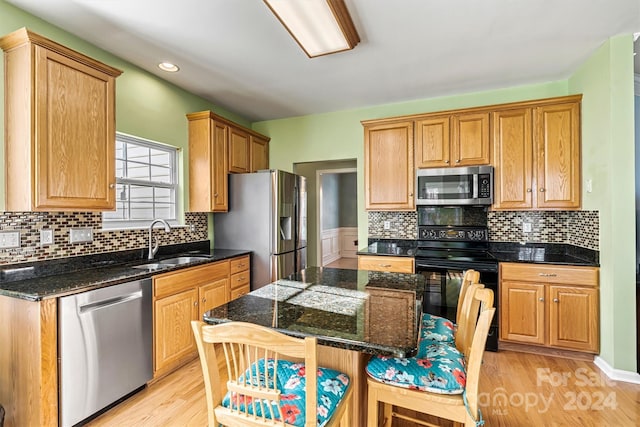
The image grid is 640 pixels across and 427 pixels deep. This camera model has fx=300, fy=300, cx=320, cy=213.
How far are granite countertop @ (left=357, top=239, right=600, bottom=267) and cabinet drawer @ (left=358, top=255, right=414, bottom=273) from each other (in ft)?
0.14

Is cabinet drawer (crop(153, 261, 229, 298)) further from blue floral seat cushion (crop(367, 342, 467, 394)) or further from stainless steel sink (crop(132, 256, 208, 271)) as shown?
blue floral seat cushion (crop(367, 342, 467, 394))

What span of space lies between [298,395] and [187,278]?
1693 millimetres

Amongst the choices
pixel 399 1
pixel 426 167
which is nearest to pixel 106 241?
pixel 399 1

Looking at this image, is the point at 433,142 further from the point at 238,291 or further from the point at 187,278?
the point at 187,278

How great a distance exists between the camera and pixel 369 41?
2.31m

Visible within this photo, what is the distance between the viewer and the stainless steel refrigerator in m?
3.29

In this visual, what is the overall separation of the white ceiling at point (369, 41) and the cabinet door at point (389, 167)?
1.50 feet

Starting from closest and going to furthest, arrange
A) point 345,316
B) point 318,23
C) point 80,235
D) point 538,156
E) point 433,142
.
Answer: point 345,316, point 318,23, point 80,235, point 538,156, point 433,142

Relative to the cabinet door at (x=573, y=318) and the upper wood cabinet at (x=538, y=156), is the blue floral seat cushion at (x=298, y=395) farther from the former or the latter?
the upper wood cabinet at (x=538, y=156)

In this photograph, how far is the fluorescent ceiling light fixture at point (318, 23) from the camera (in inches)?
68.5

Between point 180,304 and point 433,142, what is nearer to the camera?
point 180,304

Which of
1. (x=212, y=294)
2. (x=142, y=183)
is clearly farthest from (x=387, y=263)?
(x=142, y=183)

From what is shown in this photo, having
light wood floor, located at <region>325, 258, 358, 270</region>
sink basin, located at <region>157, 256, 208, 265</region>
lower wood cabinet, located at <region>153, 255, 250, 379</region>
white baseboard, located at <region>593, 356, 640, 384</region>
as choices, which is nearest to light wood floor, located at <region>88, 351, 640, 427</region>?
white baseboard, located at <region>593, 356, 640, 384</region>

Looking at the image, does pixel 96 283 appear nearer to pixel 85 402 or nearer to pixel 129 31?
pixel 85 402
